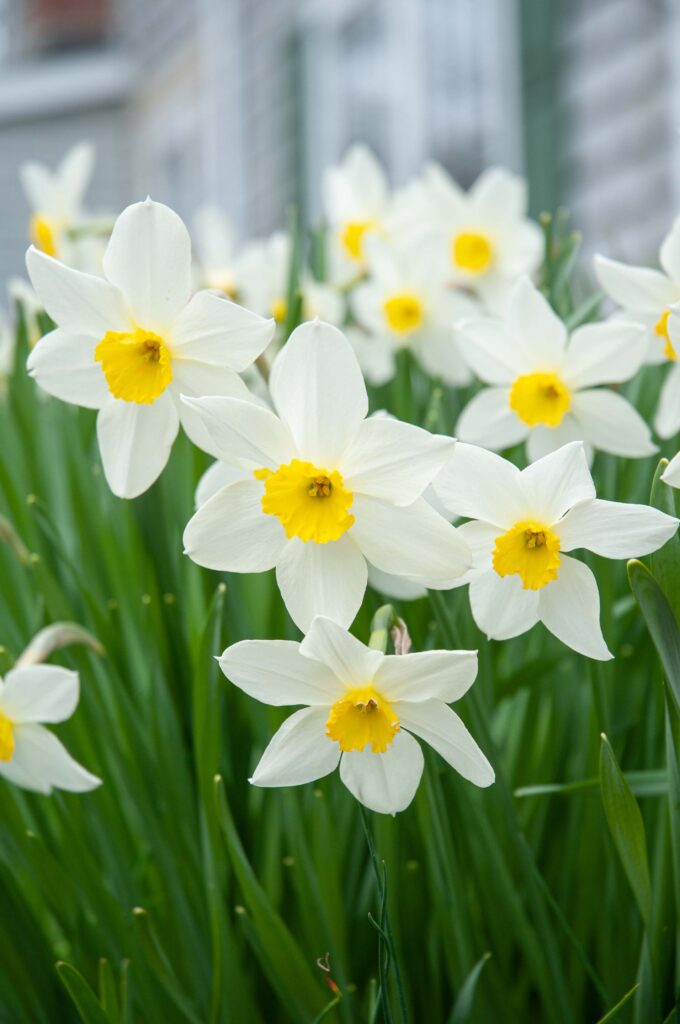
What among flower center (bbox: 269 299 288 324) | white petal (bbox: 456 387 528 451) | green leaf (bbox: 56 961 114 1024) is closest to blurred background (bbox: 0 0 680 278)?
flower center (bbox: 269 299 288 324)

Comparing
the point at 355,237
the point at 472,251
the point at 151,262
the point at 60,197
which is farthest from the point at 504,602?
the point at 60,197

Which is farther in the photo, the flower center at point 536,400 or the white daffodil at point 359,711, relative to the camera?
the flower center at point 536,400

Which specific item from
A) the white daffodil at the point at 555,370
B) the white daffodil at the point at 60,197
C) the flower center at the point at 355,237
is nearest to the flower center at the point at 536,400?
the white daffodil at the point at 555,370

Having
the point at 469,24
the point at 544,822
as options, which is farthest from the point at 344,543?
the point at 469,24

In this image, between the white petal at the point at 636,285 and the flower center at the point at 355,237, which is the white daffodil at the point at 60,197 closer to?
the flower center at the point at 355,237

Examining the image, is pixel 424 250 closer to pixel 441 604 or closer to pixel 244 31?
pixel 441 604

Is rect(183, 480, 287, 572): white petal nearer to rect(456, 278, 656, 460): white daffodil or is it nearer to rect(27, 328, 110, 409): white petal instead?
rect(27, 328, 110, 409): white petal
